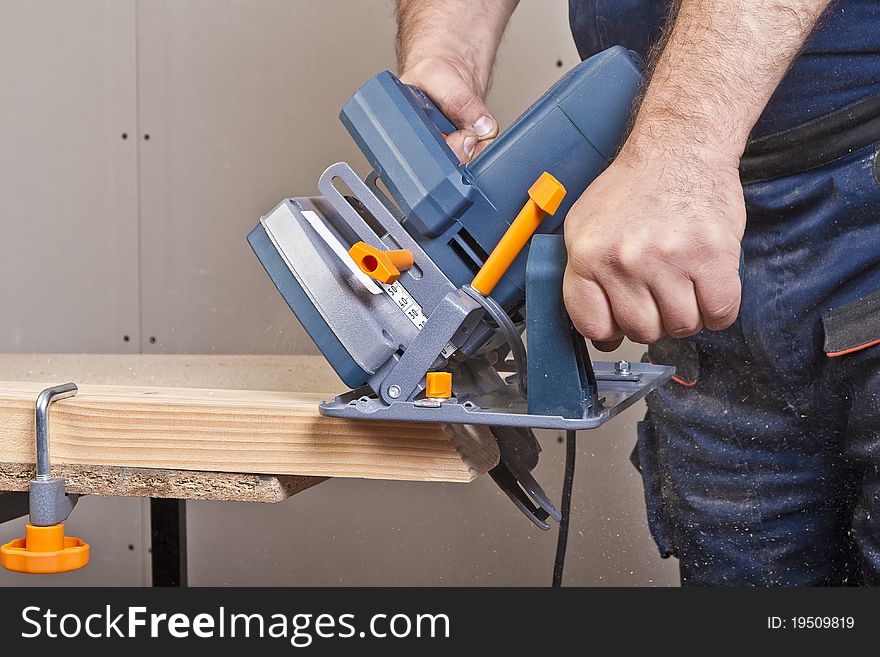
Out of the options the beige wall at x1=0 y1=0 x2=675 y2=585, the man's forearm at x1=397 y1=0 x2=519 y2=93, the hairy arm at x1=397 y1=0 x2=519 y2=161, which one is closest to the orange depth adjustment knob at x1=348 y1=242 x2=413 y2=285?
the hairy arm at x1=397 y1=0 x2=519 y2=161

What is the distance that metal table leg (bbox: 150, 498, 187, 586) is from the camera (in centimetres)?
130

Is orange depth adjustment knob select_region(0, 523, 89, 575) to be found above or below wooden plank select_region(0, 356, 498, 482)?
below

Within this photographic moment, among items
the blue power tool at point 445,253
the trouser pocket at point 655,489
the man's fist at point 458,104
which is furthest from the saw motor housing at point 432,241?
the trouser pocket at point 655,489

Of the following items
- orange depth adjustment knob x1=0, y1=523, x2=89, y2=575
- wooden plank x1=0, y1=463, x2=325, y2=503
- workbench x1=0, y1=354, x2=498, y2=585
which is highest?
workbench x1=0, y1=354, x2=498, y2=585

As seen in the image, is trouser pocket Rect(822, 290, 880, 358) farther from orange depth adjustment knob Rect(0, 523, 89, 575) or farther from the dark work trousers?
orange depth adjustment knob Rect(0, 523, 89, 575)

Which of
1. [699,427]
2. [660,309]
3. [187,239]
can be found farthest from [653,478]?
[187,239]

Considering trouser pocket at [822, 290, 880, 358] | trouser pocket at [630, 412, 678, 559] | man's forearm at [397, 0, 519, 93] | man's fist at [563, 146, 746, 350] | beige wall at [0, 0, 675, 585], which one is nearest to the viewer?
man's fist at [563, 146, 746, 350]

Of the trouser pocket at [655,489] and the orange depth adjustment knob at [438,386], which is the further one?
the trouser pocket at [655,489]

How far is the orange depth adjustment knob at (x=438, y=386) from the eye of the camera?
719 mm

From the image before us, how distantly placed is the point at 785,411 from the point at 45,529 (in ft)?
2.65

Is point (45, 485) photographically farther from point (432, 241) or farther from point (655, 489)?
point (655, 489)

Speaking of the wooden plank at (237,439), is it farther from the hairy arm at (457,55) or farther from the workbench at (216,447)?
the hairy arm at (457,55)

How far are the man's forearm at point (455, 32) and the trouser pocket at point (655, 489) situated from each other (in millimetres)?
532

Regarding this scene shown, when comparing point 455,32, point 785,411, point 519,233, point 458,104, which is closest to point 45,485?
point 519,233
